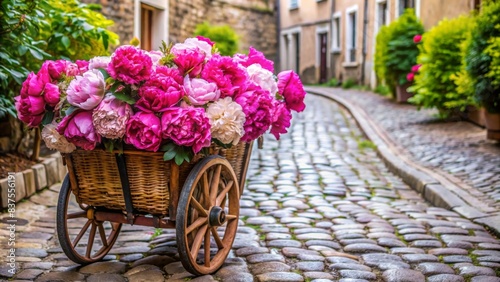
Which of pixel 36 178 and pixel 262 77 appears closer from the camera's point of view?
pixel 262 77

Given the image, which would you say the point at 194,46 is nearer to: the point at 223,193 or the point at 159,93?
the point at 159,93

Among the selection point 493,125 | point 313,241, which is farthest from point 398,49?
point 313,241

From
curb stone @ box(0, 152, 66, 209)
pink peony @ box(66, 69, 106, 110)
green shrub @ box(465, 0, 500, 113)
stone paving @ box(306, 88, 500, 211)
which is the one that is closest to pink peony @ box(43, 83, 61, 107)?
pink peony @ box(66, 69, 106, 110)

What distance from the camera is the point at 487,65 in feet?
30.0

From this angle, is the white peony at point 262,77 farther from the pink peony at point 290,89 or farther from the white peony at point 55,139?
the white peony at point 55,139

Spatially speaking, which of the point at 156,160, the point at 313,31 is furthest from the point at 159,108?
the point at 313,31

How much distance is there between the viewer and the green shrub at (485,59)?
903 cm

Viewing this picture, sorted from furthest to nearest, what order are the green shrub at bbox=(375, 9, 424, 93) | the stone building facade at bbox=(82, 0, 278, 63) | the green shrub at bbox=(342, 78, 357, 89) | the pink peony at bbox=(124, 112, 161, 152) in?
1. the green shrub at bbox=(342, 78, 357, 89)
2. the green shrub at bbox=(375, 9, 424, 93)
3. the stone building facade at bbox=(82, 0, 278, 63)
4. the pink peony at bbox=(124, 112, 161, 152)

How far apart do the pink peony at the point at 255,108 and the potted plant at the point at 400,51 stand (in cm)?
1169

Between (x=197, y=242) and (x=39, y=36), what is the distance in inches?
153

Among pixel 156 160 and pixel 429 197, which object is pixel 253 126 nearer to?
pixel 156 160

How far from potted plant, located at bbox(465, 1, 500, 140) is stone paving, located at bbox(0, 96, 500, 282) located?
2093 mm

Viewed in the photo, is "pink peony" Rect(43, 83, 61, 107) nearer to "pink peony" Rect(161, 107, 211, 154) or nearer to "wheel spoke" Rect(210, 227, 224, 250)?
"pink peony" Rect(161, 107, 211, 154)

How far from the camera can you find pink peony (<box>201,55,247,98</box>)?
3826 millimetres
